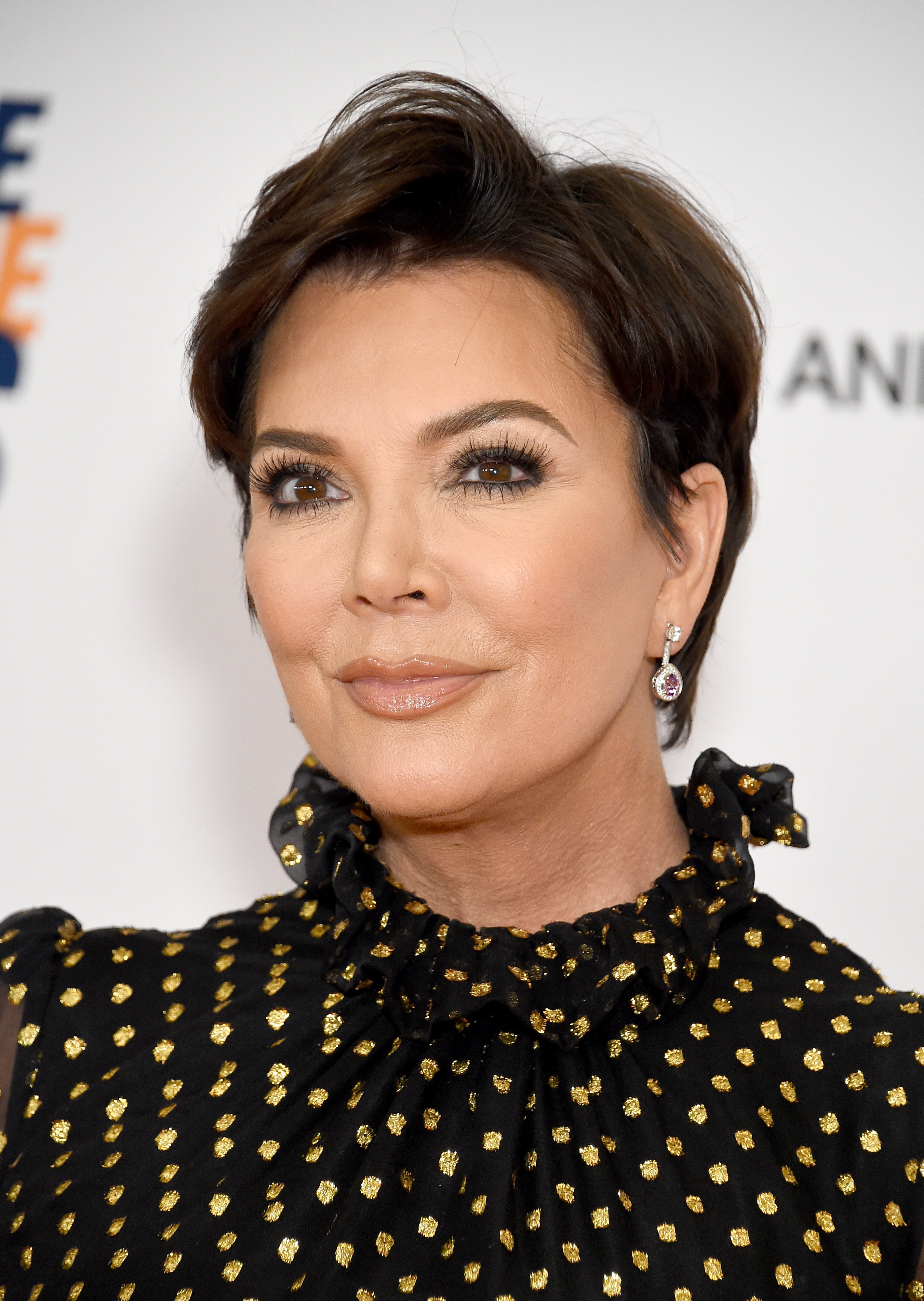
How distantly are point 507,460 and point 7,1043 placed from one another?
2.62 ft

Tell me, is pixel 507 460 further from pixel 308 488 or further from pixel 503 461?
pixel 308 488

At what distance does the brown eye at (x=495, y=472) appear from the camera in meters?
1.27

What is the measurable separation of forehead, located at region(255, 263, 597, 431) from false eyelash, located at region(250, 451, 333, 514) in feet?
0.14

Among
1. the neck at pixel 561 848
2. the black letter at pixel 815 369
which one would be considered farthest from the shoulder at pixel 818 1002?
the black letter at pixel 815 369

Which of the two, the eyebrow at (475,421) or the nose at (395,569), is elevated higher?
the eyebrow at (475,421)

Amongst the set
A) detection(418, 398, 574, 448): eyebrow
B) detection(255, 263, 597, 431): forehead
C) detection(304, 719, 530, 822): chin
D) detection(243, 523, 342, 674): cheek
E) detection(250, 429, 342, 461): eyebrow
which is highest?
detection(255, 263, 597, 431): forehead

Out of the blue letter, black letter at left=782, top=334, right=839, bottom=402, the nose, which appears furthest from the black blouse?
the blue letter

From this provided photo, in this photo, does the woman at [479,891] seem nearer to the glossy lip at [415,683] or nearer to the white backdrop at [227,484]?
the glossy lip at [415,683]

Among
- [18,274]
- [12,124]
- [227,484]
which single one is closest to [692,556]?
[227,484]

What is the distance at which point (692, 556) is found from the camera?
143 centimetres

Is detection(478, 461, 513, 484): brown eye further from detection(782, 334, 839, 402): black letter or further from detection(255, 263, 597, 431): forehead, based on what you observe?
detection(782, 334, 839, 402): black letter

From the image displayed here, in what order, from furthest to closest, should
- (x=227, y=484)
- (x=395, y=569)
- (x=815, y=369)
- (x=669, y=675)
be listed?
1. (x=227, y=484)
2. (x=815, y=369)
3. (x=669, y=675)
4. (x=395, y=569)

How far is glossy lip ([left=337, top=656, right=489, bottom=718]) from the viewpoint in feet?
4.00

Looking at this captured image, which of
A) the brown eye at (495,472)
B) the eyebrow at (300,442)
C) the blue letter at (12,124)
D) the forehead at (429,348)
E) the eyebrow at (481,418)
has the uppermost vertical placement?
the blue letter at (12,124)
